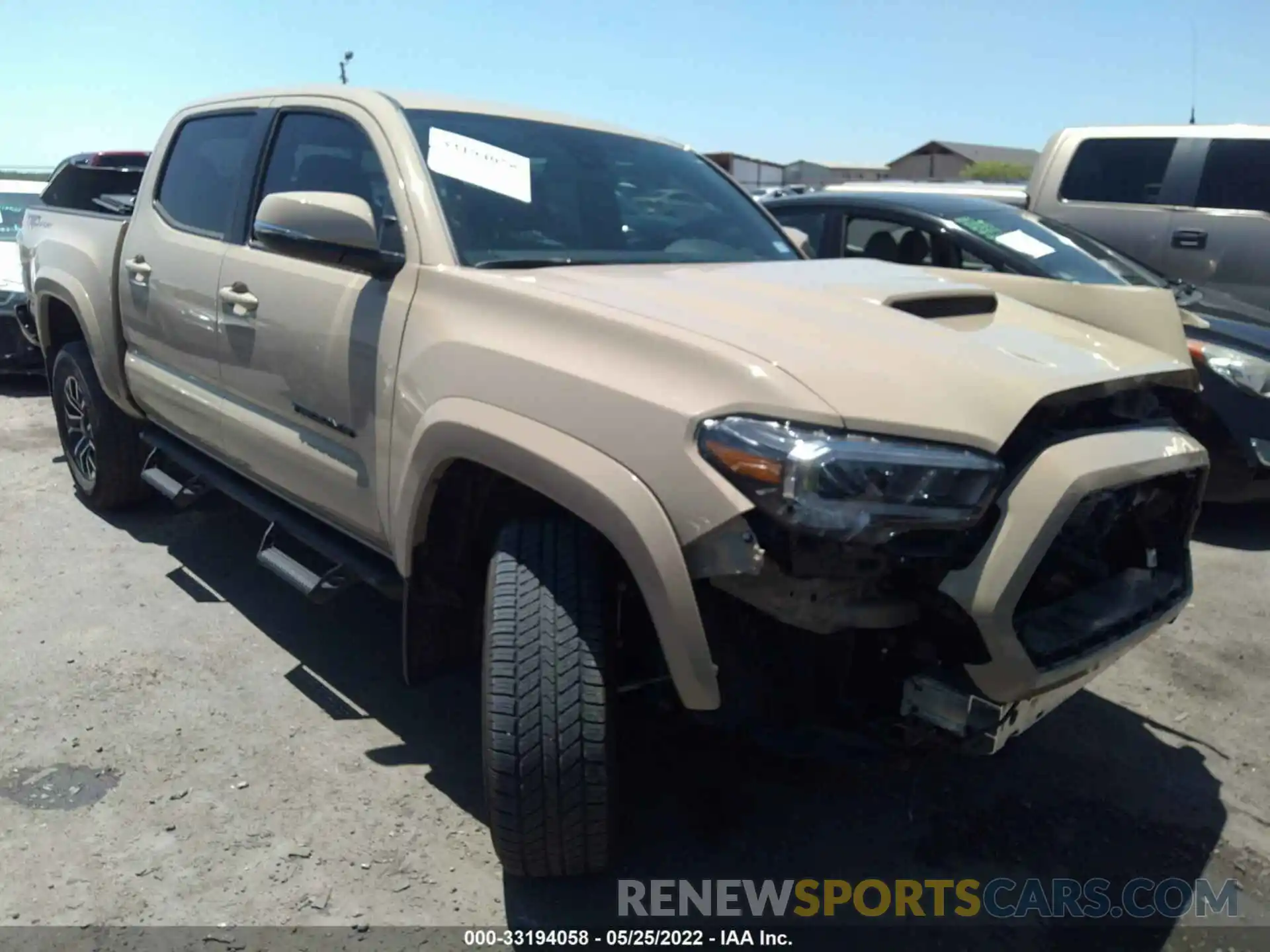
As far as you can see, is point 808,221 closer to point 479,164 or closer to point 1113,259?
point 1113,259

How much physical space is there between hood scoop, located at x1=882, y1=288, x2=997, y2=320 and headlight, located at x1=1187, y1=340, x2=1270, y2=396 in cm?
280

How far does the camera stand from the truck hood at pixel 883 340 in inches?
81.5

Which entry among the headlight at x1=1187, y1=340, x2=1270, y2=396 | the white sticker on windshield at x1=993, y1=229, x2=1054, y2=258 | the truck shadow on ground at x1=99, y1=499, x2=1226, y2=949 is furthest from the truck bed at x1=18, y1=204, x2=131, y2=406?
the headlight at x1=1187, y1=340, x2=1270, y2=396

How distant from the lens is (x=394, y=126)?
10.2ft

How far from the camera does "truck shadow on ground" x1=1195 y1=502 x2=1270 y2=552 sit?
17.1 ft

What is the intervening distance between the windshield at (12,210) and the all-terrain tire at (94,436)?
4.80 m

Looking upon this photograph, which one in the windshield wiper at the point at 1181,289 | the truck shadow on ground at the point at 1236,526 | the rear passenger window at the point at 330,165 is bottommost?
the truck shadow on ground at the point at 1236,526

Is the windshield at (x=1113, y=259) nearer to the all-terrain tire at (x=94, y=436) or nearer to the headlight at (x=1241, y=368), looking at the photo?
the headlight at (x=1241, y=368)

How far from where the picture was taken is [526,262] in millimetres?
2883

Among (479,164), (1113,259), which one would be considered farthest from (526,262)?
(1113,259)

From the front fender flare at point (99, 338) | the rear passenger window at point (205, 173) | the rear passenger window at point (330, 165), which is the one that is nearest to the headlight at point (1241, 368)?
the rear passenger window at point (330, 165)

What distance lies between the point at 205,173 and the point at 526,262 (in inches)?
77.2

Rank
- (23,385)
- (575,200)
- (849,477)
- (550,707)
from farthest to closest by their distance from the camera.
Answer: (23,385) → (575,200) → (550,707) → (849,477)

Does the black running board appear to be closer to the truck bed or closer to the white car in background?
the truck bed
